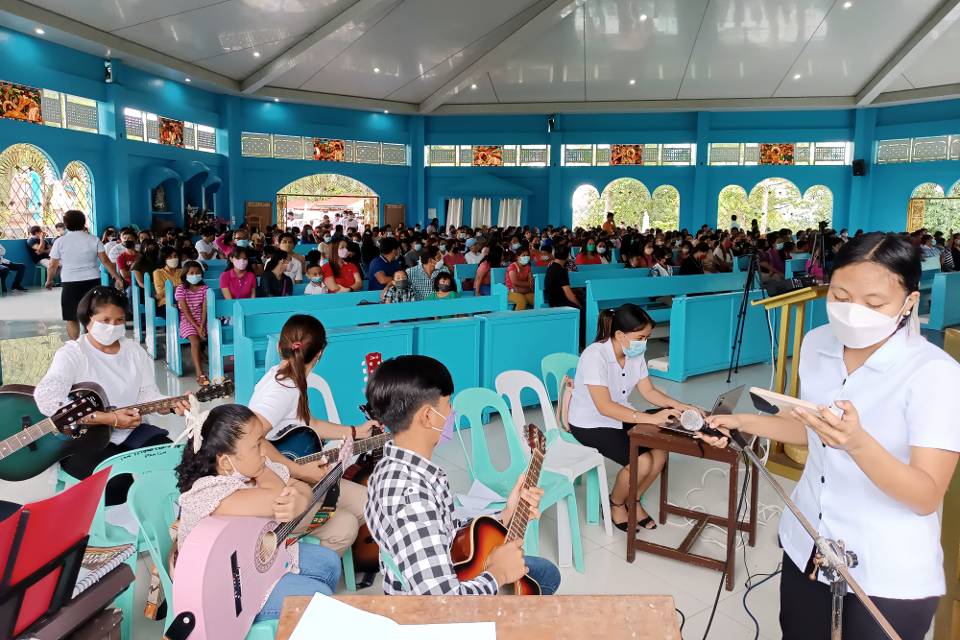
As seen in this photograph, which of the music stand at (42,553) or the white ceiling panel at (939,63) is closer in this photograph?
the music stand at (42,553)

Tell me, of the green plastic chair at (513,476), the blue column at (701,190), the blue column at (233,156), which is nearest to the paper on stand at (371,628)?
the green plastic chair at (513,476)

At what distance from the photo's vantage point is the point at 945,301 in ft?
32.4

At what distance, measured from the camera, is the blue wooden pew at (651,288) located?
7.32 meters

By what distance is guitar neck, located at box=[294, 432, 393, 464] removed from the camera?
2.89 meters

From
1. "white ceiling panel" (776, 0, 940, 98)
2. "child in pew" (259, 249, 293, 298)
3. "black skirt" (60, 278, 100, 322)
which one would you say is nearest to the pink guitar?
"child in pew" (259, 249, 293, 298)

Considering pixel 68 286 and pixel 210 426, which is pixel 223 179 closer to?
pixel 68 286

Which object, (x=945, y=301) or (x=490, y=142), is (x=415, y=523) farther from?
(x=490, y=142)

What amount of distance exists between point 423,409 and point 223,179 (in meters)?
19.0

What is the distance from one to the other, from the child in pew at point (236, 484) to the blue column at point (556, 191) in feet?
66.1

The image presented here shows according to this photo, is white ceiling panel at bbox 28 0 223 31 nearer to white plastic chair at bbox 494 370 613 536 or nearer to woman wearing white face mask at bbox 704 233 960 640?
white plastic chair at bbox 494 370 613 536

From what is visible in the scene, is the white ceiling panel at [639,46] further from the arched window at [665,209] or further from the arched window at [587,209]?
the arched window at [587,209]

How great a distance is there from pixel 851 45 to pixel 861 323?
1770cm

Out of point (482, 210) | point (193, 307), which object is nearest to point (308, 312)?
point (193, 307)

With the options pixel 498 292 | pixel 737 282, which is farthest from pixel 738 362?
pixel 498 292
